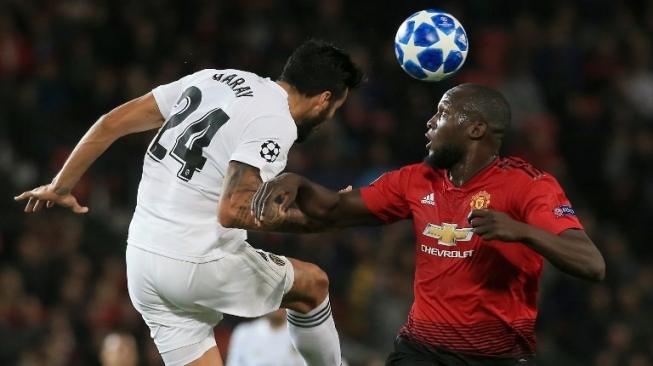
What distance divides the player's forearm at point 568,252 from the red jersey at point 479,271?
32cm

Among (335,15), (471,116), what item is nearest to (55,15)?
(335,15)

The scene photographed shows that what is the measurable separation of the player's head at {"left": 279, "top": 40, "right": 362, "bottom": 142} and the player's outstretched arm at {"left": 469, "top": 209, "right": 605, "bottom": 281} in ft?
4.00

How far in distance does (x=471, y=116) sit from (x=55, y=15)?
781 centimetres

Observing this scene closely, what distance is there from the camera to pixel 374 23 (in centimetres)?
1282

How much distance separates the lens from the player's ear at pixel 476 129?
201 inches

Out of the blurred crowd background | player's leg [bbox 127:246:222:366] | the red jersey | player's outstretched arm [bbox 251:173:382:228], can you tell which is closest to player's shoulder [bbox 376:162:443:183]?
the red jersey

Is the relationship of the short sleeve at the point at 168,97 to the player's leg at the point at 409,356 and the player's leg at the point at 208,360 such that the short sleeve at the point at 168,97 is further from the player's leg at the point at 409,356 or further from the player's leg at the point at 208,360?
the player's leg at the point at 409,356

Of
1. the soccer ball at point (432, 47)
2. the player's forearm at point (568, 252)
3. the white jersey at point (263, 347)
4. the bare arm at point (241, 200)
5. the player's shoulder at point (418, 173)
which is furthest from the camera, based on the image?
the white jersey at point (263, 347)

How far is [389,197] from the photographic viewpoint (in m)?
5.35

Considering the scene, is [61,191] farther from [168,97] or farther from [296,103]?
[296,103]

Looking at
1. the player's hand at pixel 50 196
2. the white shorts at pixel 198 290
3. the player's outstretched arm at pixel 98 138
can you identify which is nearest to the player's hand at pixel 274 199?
the white shorts at pixel 198 290

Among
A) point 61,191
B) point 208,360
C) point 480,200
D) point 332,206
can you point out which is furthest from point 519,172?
point 61,191

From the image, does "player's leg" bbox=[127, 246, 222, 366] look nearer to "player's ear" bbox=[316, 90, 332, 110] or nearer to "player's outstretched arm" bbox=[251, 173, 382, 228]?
"player's outstretched arm" bbox=[251, 173, 382, 228]

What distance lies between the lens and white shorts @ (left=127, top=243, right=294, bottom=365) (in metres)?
5.18
